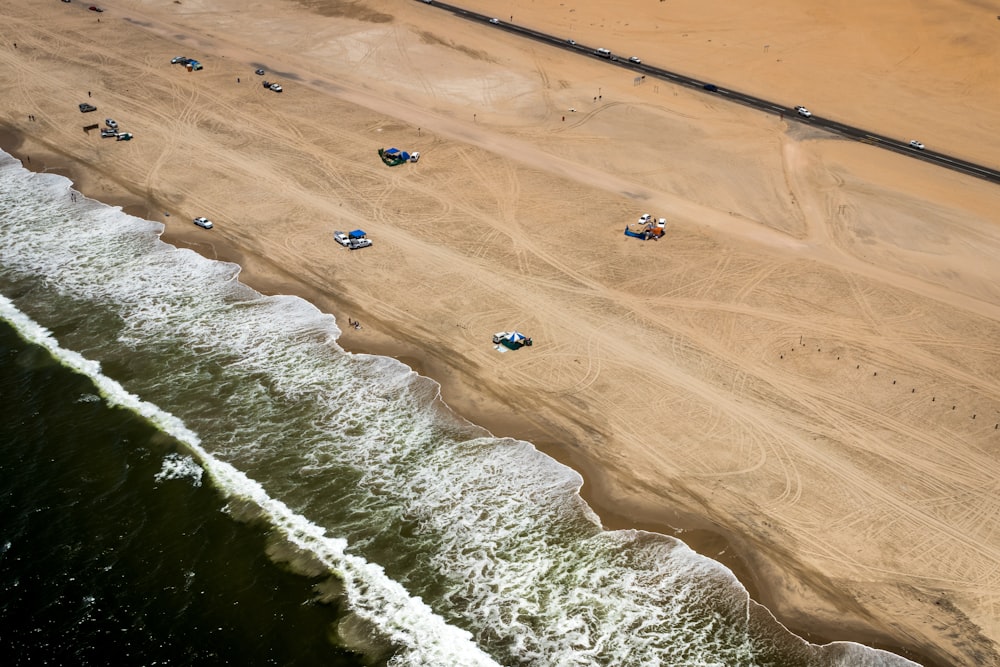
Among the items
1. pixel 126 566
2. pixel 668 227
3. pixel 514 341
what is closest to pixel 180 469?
pixel 126 566

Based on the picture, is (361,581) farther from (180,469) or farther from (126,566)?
(180,469)

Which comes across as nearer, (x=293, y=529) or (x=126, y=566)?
(x=126, y=566)

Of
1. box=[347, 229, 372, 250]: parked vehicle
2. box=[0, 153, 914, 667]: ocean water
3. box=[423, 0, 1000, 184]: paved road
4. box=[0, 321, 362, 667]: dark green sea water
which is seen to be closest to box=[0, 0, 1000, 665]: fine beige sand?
box=[347, 229, 372, 250]: parked vehicle

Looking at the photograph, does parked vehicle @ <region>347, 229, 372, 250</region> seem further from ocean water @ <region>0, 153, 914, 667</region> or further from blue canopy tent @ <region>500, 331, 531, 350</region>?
blue canopy tent @ <region>500, 331, 531, 350</region>

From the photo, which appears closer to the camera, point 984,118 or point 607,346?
point 607,346

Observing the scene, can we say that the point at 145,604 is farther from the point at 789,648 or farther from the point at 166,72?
the point at 166,72

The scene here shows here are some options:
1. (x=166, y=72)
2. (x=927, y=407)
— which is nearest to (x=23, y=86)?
(x=166, y=72)

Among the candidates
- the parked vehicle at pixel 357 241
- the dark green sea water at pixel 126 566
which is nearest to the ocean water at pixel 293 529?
the dark green sea water at pixel 126 566
